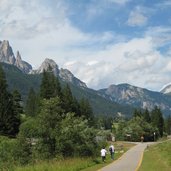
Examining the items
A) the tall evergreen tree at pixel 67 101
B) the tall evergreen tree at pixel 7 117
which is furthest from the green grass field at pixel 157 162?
the tall evergreen tree at pixel 67 101

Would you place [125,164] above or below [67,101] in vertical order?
below

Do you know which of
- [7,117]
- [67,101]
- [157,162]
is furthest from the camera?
[67,101]

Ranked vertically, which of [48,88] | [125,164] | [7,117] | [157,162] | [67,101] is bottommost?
[125,164]

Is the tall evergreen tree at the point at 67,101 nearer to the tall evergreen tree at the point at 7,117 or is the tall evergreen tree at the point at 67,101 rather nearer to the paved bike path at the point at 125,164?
the tall evergreen tree at the point at 7,117

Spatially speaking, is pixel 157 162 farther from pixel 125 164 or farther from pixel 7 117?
pixel 7 117

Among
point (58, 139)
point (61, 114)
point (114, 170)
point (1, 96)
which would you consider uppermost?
point (1, 96)

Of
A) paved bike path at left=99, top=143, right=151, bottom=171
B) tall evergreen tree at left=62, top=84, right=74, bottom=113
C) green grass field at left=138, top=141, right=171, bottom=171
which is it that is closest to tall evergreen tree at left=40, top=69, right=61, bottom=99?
tall evergreen tree at left=62, top=84, right=74, bottom=113

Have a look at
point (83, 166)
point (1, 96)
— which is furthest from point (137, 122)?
point (83, 166)

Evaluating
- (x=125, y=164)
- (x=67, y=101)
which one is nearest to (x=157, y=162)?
(x=125, y=164)

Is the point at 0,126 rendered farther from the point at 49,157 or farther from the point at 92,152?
the point at 49,157

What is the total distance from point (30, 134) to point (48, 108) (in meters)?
3.24

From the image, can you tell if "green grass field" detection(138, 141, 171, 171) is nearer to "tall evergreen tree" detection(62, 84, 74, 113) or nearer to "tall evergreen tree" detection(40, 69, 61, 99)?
"tall evergreen tree" detection(40, 69, 61, 99)

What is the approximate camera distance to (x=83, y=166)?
35.7 meters

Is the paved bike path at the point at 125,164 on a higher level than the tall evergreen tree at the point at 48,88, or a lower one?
lower
